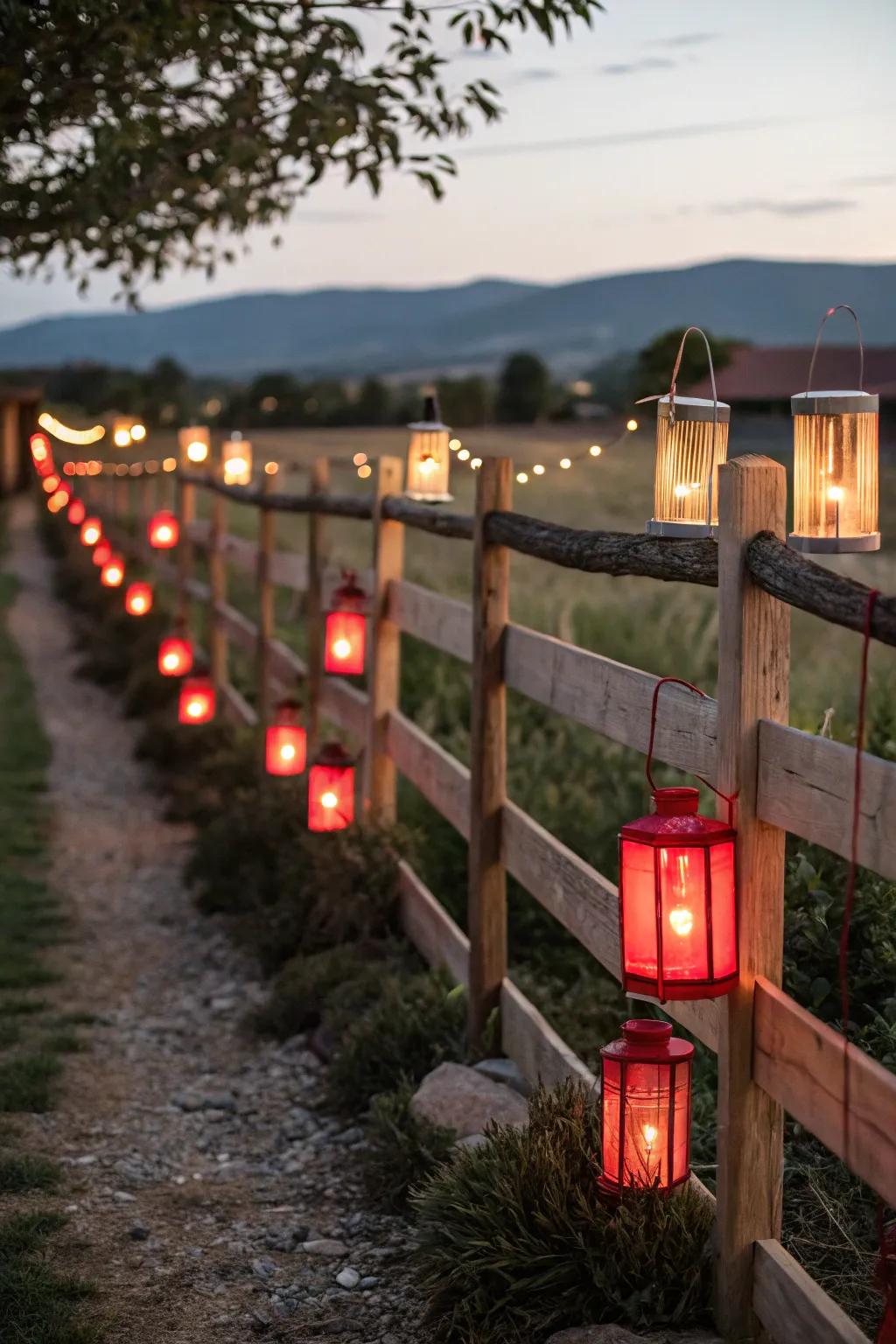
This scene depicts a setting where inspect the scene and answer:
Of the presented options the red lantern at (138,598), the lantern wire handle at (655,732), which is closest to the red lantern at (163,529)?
the red lantern at (138,598)

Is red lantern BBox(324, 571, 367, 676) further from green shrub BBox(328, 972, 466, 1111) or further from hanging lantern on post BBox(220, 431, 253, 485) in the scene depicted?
hanging lantern on post BBox(220, 431, 253, 485)

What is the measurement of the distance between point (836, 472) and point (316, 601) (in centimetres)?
576

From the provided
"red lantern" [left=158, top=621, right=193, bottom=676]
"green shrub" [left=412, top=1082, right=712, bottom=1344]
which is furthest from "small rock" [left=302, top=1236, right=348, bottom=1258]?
"red lantern" [left=158, top=621, right=193, bottom=676]

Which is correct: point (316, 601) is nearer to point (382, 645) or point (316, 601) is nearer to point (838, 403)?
point (382, 645)

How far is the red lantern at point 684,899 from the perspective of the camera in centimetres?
316

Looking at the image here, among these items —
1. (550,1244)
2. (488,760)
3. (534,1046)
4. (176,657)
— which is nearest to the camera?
(550,1244)

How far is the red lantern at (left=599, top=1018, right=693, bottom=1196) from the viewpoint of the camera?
345cm

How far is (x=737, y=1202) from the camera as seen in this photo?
3.25 m

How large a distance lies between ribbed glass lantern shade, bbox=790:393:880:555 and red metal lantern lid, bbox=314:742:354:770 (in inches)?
155

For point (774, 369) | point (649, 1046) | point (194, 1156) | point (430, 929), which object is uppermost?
point (774, 369)

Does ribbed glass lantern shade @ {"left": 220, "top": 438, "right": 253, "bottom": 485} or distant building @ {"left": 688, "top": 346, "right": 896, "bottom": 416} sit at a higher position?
distant building @ {"left": 688, "top": 346, "right": 896, "bottom": 416}

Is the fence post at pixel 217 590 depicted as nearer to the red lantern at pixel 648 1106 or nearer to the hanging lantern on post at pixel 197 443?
the hanging lantern on post at pixel 197 443

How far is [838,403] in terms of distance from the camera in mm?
3166

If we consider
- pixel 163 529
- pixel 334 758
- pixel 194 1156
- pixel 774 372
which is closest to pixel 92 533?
pixel 163 529
